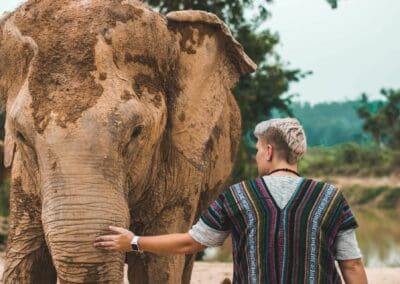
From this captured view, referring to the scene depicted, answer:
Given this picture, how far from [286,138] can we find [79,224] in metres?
0.93

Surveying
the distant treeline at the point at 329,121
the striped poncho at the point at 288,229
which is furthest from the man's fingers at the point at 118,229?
the distant treeline at the point at 329,121

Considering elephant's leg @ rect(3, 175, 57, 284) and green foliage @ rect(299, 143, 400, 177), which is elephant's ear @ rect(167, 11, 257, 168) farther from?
green foliage @ rect(299, 143, 400, 177)

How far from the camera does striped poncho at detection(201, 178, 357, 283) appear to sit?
2.67m

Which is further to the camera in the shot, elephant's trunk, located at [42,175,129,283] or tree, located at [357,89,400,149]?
tree, located at [357,89,400,149]

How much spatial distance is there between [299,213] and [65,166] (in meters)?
1.05

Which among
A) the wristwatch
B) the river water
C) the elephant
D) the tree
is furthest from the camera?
the tree

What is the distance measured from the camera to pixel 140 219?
436cm

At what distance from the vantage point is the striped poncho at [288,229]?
2674 millimetres

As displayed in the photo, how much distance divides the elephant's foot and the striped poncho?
5.68ft

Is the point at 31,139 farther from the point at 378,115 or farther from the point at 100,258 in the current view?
the point at 378,115

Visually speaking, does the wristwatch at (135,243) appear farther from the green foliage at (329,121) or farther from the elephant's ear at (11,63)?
the green foliage at (329,121)

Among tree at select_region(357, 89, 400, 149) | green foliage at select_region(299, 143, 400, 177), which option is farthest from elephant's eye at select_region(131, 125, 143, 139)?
tree at select_region(357, 89, 400, 149)

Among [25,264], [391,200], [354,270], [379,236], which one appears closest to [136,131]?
[25,264]

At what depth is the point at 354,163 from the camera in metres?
45.4
